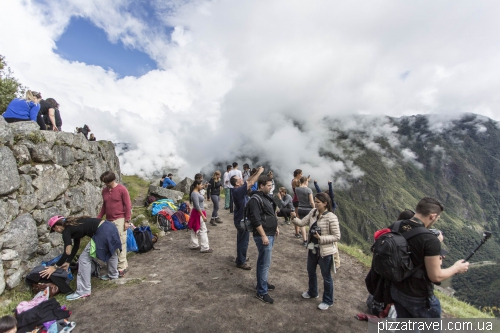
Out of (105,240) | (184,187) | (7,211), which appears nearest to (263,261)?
(105,240)

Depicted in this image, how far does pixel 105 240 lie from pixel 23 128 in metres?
4.45

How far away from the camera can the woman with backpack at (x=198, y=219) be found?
890 centimetres

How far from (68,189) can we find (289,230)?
987cm

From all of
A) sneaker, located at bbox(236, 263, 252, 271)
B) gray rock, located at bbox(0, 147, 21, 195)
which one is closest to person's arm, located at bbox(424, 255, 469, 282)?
sneaker, located at bbox(236, 263, 252, 271)

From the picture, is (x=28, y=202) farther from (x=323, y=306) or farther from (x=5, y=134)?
(x=323, y=306)

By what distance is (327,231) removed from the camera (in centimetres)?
545

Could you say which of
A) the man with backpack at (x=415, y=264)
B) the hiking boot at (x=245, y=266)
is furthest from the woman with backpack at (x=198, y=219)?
the man with backpack at (x=415, y=264)

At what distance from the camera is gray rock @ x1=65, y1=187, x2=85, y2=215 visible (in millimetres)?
8722

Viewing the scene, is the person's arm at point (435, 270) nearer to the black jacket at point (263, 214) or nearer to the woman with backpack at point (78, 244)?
the black jacket at point (263, 214)

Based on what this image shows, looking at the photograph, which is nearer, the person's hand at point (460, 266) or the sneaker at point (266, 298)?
the person's hand at point (460, 266)

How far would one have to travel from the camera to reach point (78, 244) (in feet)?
20.3

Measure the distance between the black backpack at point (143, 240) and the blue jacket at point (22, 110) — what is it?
17.9ft

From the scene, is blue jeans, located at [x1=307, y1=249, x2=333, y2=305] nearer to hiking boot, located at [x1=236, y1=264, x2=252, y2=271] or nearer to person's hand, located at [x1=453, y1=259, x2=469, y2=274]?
hiking boot, located at [x1=236, y1=264, x2=252, y2=271]

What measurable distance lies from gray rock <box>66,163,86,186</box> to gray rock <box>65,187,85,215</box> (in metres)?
0.30
